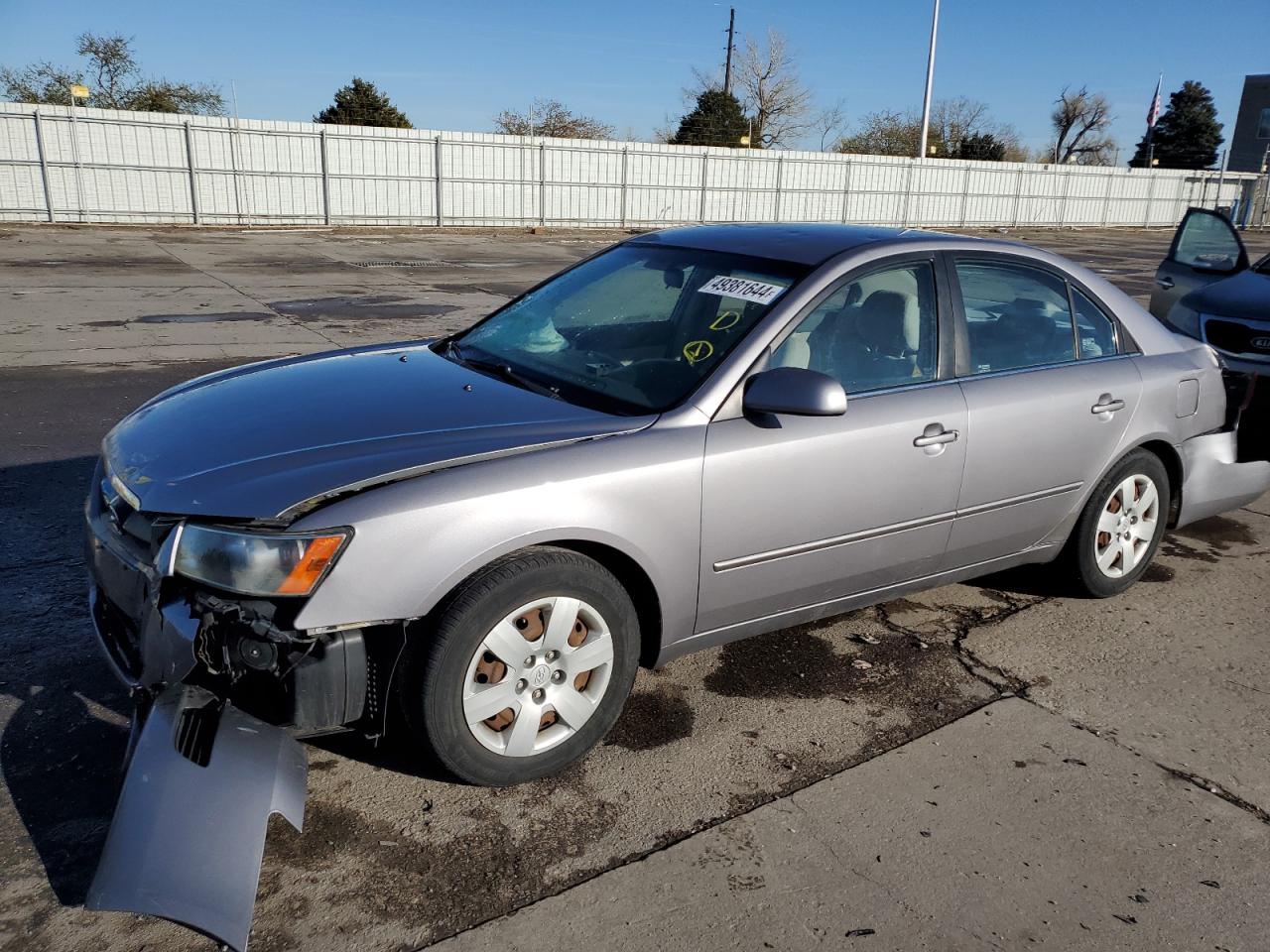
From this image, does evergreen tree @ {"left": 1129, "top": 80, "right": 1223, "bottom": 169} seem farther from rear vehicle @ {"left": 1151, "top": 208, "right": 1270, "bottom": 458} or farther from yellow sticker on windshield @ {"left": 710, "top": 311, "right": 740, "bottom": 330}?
yellow sticker on windshield @ {"left": 710, "top": 311, "right": 740, "bottom": 330}

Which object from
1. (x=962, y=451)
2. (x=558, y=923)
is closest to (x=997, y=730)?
(x=962, y=451)

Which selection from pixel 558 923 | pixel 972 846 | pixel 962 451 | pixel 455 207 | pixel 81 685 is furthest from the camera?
pixel 455 207

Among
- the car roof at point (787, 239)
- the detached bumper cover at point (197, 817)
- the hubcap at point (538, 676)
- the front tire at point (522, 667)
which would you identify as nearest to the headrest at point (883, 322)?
the car roof at point (787, 239)

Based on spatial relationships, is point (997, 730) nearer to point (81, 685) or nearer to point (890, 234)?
point (890, 234)

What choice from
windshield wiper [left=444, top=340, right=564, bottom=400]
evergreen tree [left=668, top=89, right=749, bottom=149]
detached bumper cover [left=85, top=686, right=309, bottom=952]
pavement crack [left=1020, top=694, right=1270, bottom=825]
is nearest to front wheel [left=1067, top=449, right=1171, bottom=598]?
pavement crack [left=1020, top=694, right=1270, bottom=825]

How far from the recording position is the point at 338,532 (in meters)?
2.61

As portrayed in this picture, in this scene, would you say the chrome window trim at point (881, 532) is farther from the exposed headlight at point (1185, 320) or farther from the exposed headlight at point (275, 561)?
the exposed headlight at point (1185, 320)

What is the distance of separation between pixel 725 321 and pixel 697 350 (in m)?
0.16

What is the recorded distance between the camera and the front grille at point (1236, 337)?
22.8ft

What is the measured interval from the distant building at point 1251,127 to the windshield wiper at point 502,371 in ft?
235

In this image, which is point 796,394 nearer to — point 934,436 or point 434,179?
point 934,436

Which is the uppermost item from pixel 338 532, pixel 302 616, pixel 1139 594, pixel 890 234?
pixel 890 234

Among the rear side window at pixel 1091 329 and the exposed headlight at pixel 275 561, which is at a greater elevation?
the rear side window at pixel 1091 329

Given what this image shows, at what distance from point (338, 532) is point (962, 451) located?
2.28 m
